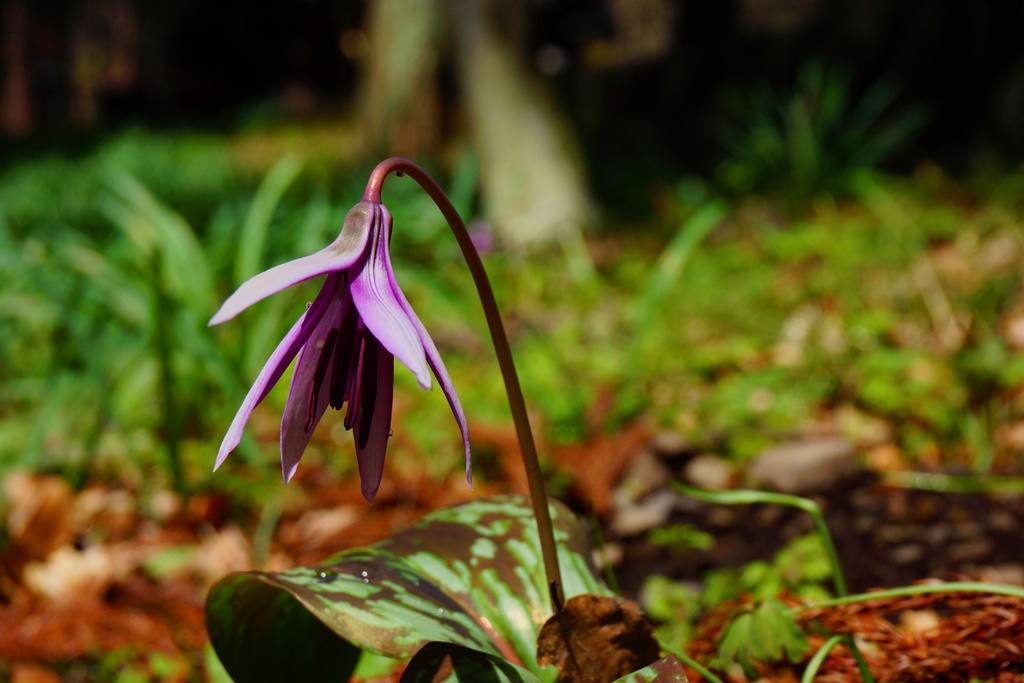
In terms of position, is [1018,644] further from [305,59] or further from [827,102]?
[305,59]

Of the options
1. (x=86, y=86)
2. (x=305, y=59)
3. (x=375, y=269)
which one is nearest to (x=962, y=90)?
(x=375, y=269)

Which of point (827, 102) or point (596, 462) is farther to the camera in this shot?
point (827, 102)

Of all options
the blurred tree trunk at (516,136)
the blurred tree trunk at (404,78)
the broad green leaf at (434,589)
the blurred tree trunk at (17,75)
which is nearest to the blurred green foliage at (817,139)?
the blurred tree trunk at (516,136)

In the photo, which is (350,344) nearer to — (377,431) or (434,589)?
(377,431)

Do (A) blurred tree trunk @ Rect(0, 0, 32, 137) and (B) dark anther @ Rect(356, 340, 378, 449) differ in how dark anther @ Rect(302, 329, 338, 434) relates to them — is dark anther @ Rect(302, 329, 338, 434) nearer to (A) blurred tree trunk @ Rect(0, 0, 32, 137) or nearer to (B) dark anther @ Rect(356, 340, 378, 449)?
(B) dark anther @ Rect(356, 340, 378, 449)

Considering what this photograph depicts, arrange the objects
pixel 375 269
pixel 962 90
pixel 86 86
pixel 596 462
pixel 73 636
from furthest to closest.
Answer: pixel 86 86 < pixel 962 90 < pixel 596 462 < pixel 73 636 < pixel 375 269

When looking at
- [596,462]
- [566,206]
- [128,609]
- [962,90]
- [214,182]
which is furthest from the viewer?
[214,182]

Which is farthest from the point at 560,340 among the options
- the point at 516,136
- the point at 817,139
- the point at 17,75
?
the point at 17,75
